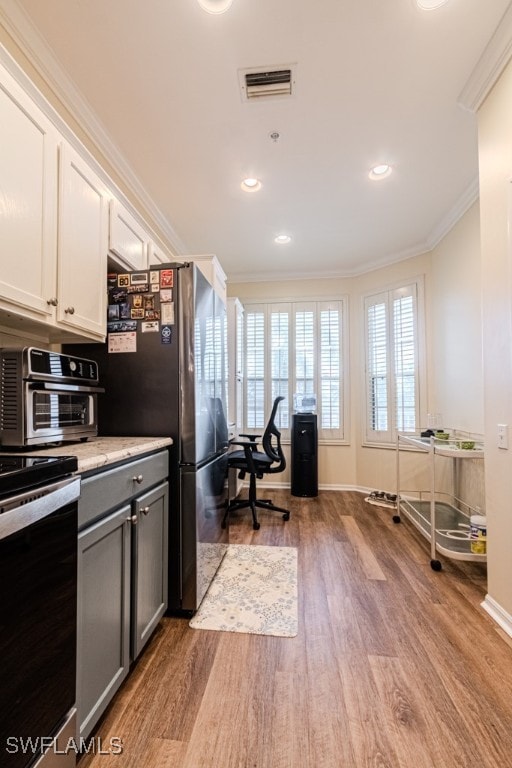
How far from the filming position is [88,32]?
5.35ft

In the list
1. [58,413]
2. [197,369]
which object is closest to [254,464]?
[197,369]

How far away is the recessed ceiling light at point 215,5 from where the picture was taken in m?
1.50

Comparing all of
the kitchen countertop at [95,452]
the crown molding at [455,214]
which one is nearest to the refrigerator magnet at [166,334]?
the kitchen countertop at [95,452]

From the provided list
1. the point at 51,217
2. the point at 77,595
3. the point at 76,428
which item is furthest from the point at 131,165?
the point at 77,595

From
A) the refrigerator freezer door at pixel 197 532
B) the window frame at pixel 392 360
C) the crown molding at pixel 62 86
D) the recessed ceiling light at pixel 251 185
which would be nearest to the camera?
the crown molding at pixel 62 86

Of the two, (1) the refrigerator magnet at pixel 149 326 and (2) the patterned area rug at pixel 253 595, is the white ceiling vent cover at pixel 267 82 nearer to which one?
(1) the refrigerator magnet at pixel 149 326

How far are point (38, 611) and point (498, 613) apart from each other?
2.16 meters

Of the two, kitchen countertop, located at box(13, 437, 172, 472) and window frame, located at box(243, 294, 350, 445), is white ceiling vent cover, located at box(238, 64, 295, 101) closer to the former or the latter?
kitchen countertop, located at box(13, 437, 172, 472)

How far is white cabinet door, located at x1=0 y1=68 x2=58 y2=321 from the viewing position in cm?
120

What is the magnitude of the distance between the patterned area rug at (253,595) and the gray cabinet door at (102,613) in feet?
1.97

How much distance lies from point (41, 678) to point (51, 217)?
1.57 metres

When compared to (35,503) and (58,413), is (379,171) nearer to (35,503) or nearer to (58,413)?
(58,413)

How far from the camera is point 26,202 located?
1.29 metres

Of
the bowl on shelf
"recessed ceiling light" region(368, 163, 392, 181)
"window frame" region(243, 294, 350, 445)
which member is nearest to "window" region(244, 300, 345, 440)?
"window frame" region(243, 294, 350, 445)
